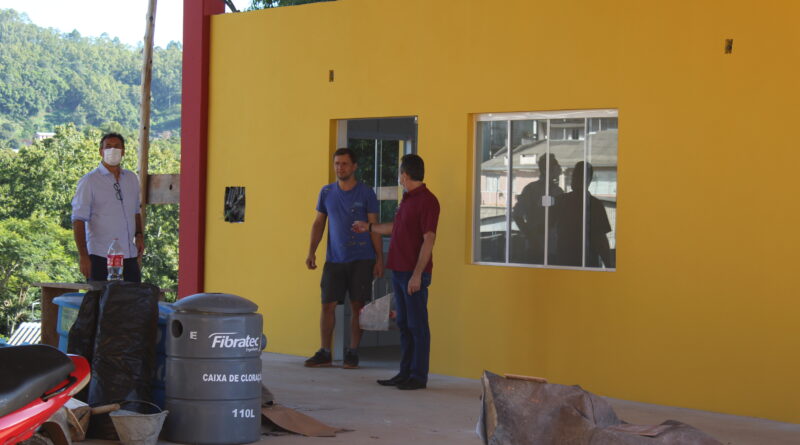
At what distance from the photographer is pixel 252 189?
10805mm

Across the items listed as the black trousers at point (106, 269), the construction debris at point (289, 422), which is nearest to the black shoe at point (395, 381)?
the construction debris at point (289, 422)

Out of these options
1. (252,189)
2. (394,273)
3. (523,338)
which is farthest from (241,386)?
(252,189)

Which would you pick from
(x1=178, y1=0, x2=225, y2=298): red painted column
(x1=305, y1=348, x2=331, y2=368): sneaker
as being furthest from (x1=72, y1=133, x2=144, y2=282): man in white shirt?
(x1=178, y1=0, x2=225, y2=298): red painted column

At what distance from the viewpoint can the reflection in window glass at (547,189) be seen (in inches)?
335

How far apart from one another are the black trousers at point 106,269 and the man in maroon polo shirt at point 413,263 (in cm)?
197

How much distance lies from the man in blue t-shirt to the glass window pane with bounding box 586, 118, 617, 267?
194 centimetres

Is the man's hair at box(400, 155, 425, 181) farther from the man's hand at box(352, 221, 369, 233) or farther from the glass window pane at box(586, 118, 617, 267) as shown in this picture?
the glass window pane at box(586, 118, 617, 267)

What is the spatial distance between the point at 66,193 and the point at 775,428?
145ft

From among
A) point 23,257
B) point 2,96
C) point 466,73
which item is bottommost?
point 23,257

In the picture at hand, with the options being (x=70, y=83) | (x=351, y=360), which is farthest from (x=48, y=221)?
(x=351, y=360)

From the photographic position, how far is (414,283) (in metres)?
8.31

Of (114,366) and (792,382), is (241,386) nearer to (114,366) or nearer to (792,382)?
(114,366)

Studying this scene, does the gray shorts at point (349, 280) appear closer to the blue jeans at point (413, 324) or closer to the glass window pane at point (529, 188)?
the blue jeans at point (413, 324)

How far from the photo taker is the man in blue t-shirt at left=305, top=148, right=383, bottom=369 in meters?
9.50
